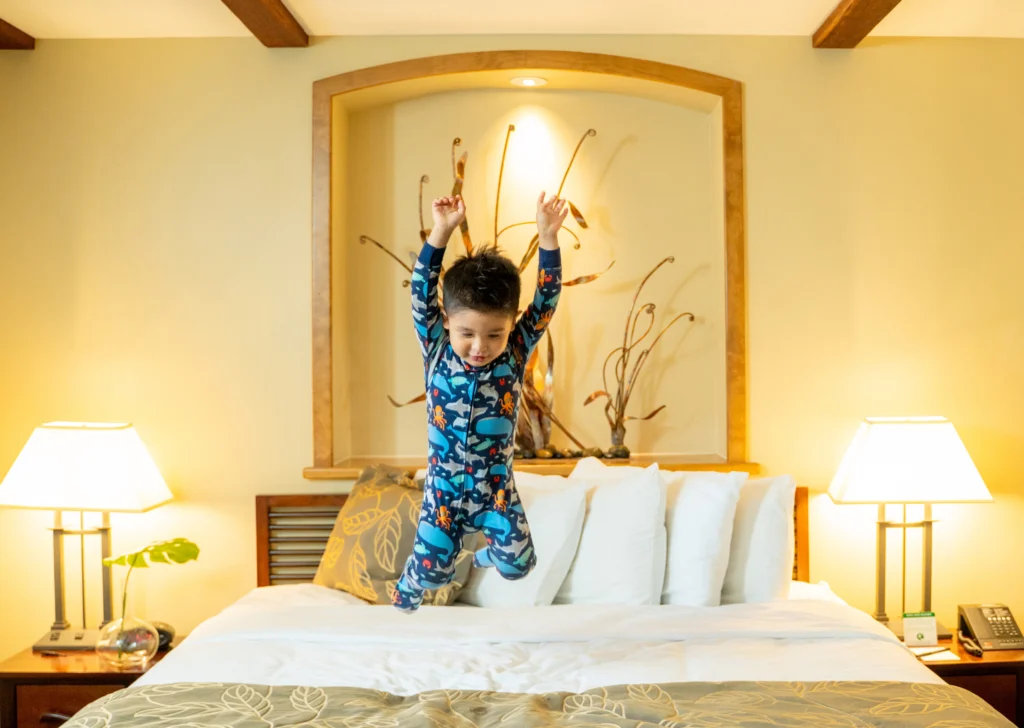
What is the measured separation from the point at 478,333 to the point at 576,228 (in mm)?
1730

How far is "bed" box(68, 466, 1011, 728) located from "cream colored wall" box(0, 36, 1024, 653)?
699mm

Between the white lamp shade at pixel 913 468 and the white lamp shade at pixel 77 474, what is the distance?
238cm

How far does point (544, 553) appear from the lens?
A: 113 inches

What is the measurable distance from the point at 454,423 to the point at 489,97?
1.84 m

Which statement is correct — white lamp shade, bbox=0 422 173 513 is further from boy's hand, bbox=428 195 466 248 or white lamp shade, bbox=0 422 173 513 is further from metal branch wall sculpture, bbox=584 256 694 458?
boy's hand, bbox=428 195 466 248

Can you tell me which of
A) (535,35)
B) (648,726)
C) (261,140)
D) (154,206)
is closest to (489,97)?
(535,35)

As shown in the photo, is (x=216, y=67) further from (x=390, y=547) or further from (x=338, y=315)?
(x=390, y=547)

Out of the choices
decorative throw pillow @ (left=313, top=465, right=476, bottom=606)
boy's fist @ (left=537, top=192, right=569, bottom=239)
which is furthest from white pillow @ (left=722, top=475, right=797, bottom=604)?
boy's fist @ (left=537, top=192, right=569, bottom=239)

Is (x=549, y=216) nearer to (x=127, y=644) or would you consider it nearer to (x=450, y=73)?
(x=450, y=73)

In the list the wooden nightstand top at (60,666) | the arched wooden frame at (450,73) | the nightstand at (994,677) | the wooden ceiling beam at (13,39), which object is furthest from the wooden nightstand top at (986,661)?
the wooden ceiling beam at (13,39)

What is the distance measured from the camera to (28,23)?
3334 millimetres

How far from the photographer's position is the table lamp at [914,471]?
3.14 metres

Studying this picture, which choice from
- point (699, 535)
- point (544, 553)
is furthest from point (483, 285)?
point (699, 535)

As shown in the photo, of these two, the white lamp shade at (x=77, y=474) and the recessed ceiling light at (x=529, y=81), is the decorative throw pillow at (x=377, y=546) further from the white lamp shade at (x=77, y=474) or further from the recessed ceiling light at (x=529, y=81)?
the recessed ceiling light at (x=529, y=81)
